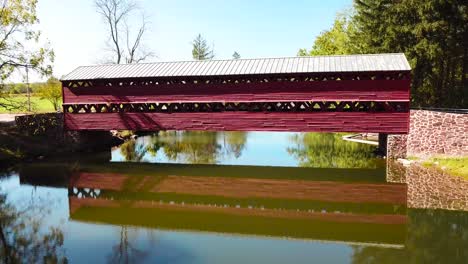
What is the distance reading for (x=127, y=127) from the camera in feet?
Result: 60.3

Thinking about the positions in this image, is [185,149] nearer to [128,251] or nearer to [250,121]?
[250,121]

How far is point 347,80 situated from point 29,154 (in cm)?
1575

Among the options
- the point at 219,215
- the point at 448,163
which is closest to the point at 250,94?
the point at 219,215

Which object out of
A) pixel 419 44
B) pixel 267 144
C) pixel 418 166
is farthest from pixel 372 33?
pixel 418 166

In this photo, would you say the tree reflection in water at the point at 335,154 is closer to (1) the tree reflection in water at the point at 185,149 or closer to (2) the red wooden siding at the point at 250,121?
(2) the red wooden siding at the point at 250,121

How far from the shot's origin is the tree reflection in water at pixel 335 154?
1688 cm

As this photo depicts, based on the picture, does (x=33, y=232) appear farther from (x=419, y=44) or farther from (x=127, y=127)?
(x=419, y=44)

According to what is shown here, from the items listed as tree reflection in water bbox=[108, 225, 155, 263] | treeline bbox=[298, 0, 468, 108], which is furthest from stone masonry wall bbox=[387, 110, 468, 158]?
tree reflection in water bbox=[108, 225, 155, 263]

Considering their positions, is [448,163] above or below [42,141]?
below

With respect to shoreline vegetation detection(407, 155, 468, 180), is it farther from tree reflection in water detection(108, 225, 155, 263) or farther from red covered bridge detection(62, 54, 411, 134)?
tree reflection in water detection(108, 225, 155, 263)

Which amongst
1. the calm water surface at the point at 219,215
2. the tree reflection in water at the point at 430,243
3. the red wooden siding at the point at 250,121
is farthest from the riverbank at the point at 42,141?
the tree reflection in water at the point at 430,243

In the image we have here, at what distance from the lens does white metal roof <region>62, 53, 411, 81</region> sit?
15.8 meters

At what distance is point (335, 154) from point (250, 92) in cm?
607

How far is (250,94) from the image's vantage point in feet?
55.2
